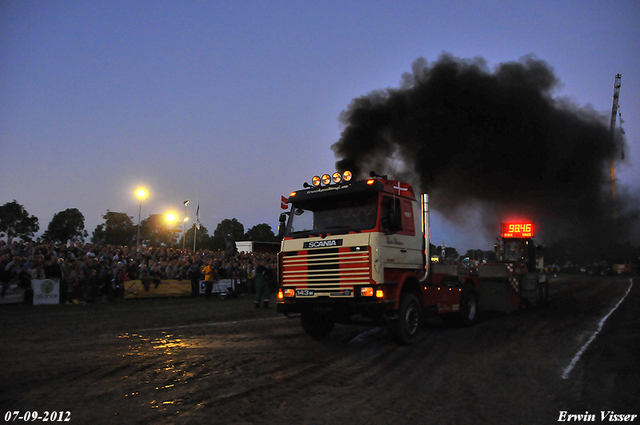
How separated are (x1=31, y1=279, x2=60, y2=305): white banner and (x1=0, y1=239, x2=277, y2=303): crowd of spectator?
17 cm

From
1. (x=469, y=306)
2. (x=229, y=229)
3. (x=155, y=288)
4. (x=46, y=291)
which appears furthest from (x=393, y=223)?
(x=229, y=229)

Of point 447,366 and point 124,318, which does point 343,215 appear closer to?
point 447,366

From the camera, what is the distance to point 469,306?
10.6 m

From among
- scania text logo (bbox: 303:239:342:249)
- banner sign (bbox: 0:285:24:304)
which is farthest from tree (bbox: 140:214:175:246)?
scania text logo (bbox: 303:239:342:249)

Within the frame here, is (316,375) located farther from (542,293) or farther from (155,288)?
(155,288)

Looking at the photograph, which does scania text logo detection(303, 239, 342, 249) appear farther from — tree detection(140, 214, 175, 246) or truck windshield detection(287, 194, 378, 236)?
tree detection(140, 214, 175, 246)

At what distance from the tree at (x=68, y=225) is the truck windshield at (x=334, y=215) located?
7808cm

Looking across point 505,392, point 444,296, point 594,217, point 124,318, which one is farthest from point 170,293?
point 594,217

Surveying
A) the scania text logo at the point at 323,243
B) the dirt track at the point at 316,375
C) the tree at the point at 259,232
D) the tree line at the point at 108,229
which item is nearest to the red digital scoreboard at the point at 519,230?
the dirt track at the point at 316,375

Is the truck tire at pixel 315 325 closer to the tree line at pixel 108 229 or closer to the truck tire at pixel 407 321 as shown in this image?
the truck tire at pixel 407 321

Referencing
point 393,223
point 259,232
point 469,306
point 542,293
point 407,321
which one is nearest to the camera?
point 393,223

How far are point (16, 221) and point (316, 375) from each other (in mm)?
88605

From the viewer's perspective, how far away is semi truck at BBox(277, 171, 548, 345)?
293 inches

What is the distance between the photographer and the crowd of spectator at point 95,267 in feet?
48.8
